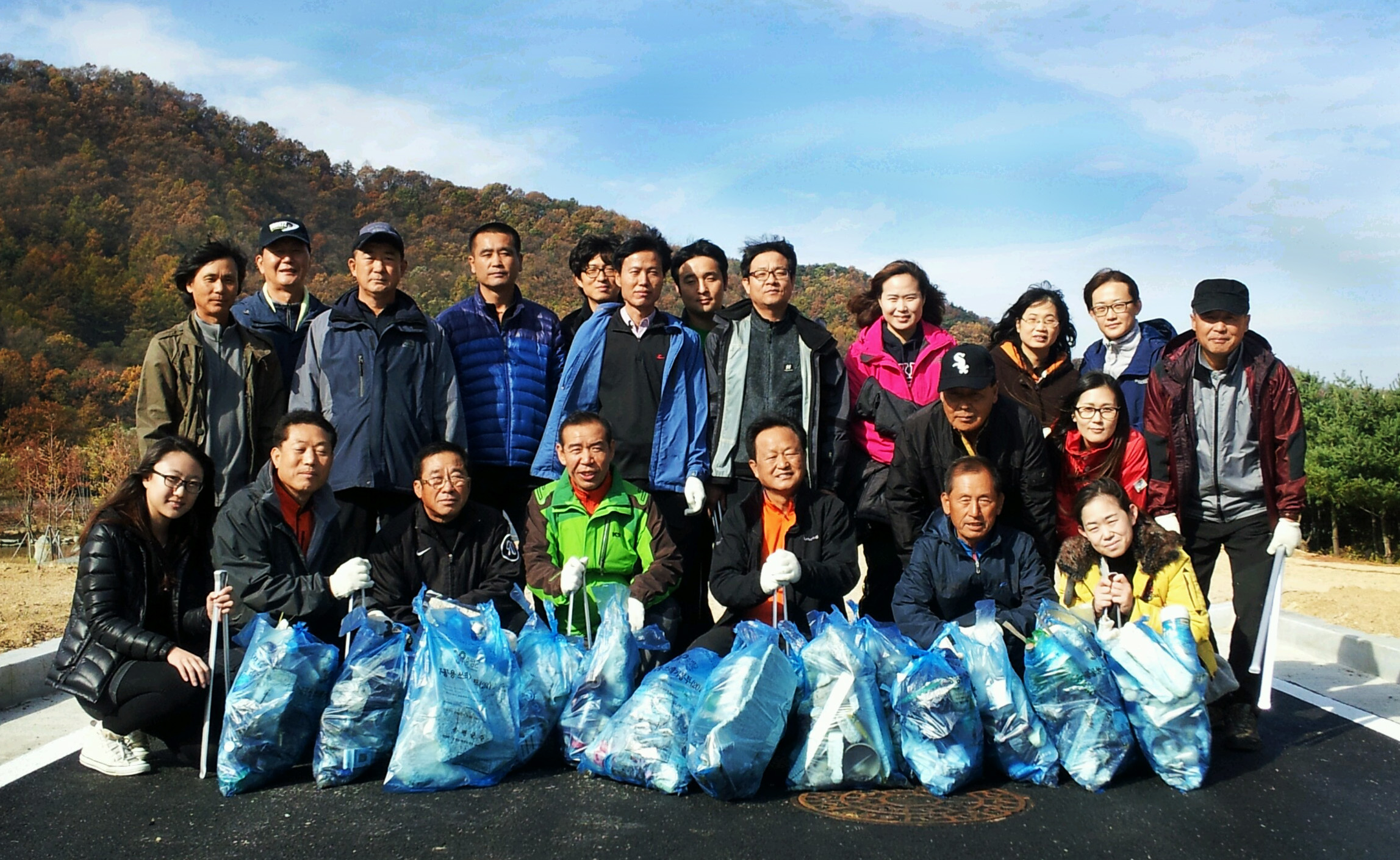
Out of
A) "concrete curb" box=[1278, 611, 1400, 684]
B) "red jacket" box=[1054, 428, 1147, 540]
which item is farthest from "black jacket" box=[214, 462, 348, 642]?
"concrete curb" box=[1278, 611, 1400, 684]

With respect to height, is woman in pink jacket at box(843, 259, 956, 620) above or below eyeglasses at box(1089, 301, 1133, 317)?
below

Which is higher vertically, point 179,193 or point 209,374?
point 179,193

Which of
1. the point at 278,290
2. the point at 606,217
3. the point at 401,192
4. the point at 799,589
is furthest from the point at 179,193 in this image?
the point at 799,589

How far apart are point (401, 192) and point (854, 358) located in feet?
144

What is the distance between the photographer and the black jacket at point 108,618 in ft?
11.6

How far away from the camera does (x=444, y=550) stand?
167 inches

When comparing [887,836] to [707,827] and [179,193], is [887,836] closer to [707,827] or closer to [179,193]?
[707,827]

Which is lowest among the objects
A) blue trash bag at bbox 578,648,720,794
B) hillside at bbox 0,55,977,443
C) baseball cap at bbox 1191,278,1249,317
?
blue trash bag at bbox 578,648,720,794

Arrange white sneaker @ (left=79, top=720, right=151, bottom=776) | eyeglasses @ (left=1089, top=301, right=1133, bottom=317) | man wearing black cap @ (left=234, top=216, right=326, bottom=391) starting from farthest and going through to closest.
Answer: eyeglasses @ (left=1089, top=301, right=1133, bottom=317), man wearing black cap @ (left=234, top=216, right=326, bottom=391), white sneaker @ (left=79, top=720, right=151, bottom=776)

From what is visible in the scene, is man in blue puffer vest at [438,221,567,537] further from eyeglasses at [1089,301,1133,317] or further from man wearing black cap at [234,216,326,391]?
eyeglasses at [1089,301,1133,317]

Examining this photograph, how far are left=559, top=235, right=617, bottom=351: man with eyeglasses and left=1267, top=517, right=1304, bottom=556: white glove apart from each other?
10.9ft

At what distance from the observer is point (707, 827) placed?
9.93ft

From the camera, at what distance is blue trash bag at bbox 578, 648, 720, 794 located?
10.8ft

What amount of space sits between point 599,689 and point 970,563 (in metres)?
1.57
